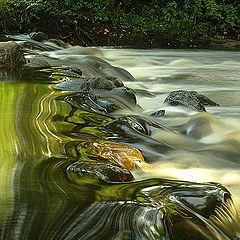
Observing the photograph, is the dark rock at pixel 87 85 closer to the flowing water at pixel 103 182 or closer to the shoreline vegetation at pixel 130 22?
the flowing water at pixel 103 182

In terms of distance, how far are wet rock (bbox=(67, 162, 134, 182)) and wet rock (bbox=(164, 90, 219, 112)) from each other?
2.99 metres

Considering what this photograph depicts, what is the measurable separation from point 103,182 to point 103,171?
0.13 m

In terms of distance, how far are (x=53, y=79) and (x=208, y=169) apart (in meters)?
3.11

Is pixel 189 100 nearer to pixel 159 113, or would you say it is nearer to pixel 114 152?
pixel 159 113

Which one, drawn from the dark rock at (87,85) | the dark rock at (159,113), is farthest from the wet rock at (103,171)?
the dark rock at (87,85)

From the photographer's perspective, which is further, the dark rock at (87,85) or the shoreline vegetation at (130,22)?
the shoreline vegetation at (130,22)

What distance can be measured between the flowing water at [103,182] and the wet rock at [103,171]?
0.07m

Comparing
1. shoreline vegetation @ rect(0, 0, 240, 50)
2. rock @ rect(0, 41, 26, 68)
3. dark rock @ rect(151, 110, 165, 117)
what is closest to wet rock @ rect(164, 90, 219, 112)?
dark rock @ rect(151, 110, 165, 117)

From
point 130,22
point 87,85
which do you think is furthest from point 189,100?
point 130,22

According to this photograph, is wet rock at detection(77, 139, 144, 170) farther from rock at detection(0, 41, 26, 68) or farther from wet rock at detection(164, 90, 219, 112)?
rock at detection(0, 41, 26, 68)

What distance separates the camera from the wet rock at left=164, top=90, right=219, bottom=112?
5932 millimetres

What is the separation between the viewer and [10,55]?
743 cm

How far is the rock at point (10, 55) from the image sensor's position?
287 inches

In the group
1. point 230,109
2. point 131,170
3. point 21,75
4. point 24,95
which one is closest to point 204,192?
point 131,170
